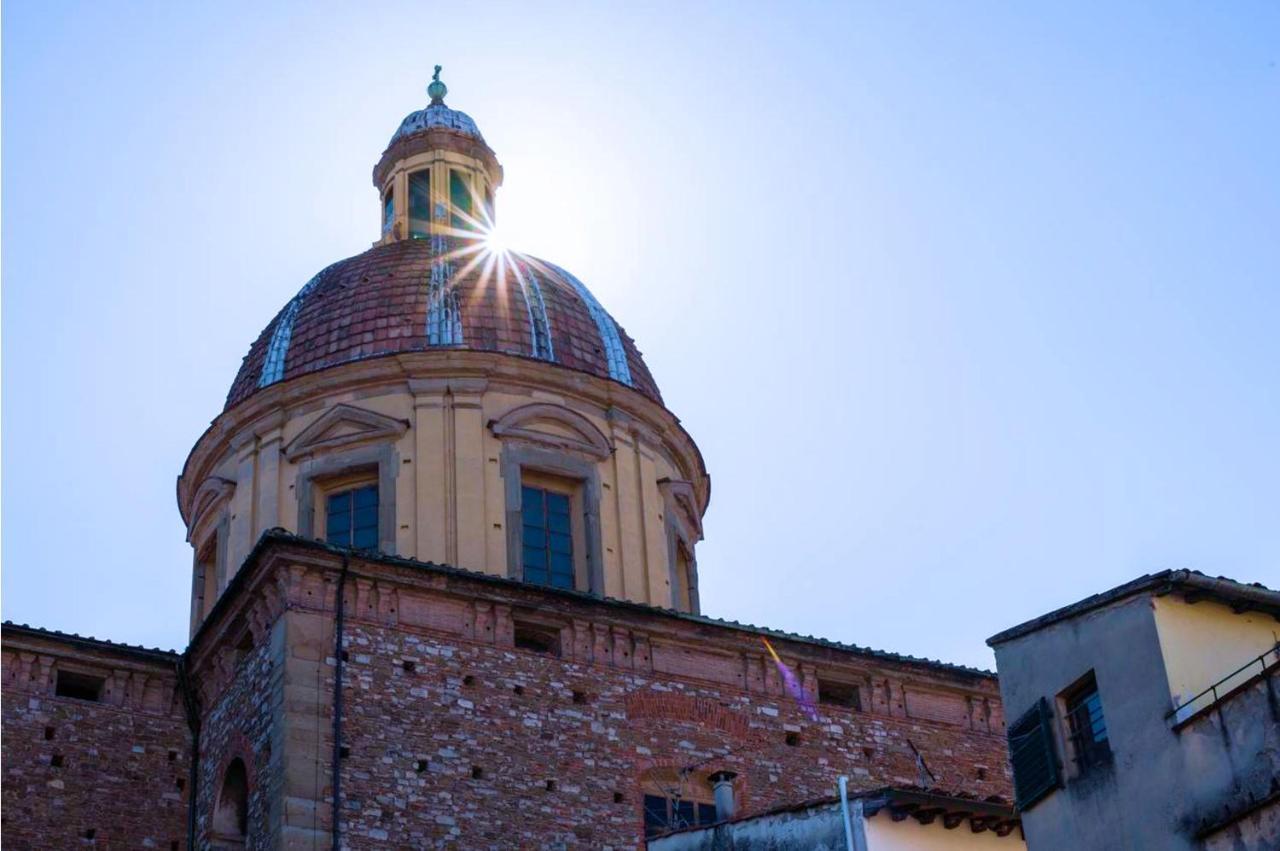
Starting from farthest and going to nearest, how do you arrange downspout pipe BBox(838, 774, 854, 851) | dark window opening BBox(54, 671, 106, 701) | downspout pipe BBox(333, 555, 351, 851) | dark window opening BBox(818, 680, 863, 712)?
1. dark window opening BBox(818, 680, 863, 712)
2. dark window opening BBox(54, 671, 106, 701)
3. downspout pipe BBox(333, 555, 351, 851)
4. downspout pipe BBox(838, 774, 854, 851)

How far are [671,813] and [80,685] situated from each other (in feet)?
26.7

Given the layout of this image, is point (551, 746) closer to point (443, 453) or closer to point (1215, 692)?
point (443, 453)

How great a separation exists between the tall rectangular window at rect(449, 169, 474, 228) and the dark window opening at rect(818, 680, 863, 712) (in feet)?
38.4

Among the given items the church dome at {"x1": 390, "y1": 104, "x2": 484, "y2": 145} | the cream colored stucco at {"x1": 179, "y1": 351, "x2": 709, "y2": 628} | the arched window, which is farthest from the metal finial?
the arched window

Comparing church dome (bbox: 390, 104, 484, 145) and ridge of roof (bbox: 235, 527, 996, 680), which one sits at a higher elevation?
church dome (bbox: 390, 104, 484, 145)

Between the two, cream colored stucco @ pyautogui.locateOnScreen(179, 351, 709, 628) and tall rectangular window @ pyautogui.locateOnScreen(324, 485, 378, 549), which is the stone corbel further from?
tall rectangular window @ pyautogui.locateOnScreen(324, 485, 378, 549)

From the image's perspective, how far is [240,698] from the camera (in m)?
23.9

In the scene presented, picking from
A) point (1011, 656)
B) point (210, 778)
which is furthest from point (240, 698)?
point (1011, 656)

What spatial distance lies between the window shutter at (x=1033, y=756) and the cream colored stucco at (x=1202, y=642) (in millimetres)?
1526

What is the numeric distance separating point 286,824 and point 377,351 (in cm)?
973

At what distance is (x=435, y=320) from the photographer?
29484mm

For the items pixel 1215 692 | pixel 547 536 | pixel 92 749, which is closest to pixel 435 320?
pixel 547 536

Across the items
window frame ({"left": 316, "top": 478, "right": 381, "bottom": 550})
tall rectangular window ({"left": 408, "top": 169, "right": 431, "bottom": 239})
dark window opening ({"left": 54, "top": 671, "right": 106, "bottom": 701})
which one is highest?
tall rectangular window ({"left": 408, "top": 169, "right": 431, "bottom": 239})

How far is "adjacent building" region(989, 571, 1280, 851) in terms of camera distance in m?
15.4
